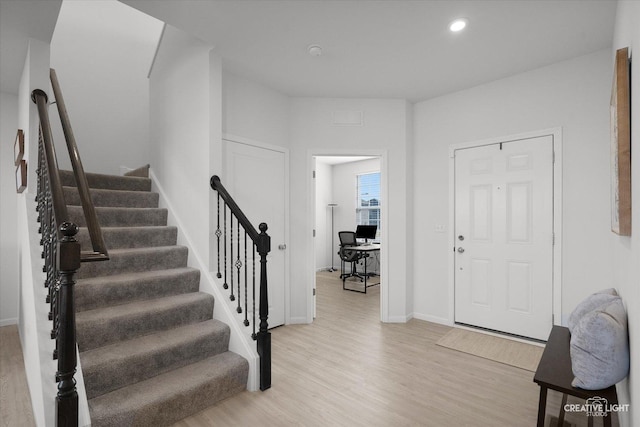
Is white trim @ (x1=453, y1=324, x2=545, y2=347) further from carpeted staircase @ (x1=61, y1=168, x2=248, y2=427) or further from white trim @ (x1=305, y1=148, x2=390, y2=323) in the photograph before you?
carpeted staircase @ (x1=61, y1=168, x2=248, y2=427)

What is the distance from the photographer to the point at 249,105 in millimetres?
3604

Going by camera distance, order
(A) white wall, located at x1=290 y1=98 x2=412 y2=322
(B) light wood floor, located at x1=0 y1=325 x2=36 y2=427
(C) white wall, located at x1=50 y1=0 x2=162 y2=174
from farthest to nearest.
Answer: (C) white wall, located at x1=50 y1=0 x2=162 y2=174 → (A) white wall, located at x1=290 y1=98 x2=412 y2=322 → (B) light wood floor, located at x1=0 y1=325 x2=36 y2=427

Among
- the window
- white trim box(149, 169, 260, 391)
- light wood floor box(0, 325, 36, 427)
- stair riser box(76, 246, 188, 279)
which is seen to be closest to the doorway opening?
the window

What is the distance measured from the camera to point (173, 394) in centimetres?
200

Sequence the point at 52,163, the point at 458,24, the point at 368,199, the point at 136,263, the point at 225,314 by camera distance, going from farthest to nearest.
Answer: the point at 368,199, the point at 136,263, the point at 225,314, the point at 458,24, the point at 52,163

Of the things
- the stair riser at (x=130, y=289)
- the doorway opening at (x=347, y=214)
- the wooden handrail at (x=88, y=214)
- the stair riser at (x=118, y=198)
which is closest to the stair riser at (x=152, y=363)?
the stair riser at (x=130, y=289)

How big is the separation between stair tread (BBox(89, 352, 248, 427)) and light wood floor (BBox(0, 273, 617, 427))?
87 mm

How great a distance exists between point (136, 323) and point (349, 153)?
2.92 meters

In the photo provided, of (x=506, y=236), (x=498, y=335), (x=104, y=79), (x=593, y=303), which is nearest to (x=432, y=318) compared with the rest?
(x=498, y=335)

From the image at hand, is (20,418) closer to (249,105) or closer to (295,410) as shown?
(295,410)

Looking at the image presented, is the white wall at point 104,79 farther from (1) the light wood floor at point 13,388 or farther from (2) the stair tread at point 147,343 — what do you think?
(2) the stair tread at point 147,343

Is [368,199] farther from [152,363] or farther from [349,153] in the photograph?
[152,363]

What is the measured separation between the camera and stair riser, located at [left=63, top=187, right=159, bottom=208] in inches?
118

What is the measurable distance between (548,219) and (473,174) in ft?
2.92
